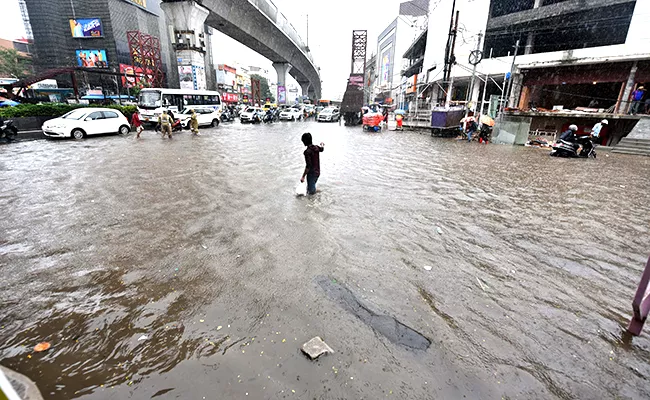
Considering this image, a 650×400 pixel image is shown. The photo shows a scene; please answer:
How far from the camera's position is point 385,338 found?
2.74 metres

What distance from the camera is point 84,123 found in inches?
571

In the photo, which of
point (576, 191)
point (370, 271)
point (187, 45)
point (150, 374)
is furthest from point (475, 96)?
point (150, 374)

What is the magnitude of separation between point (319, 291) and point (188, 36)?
27231 millimetres

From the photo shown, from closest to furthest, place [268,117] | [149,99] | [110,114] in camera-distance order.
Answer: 1. [110,114]
2. [149,99]
3. [268,117]

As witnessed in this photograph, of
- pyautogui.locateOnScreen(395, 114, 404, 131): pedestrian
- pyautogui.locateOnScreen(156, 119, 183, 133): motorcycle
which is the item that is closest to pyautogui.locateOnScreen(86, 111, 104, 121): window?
pyautogui.locateOnScreen(156, 119, 183, 133): motorcycle

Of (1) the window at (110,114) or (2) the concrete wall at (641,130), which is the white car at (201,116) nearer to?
(1) the window at (110,114)

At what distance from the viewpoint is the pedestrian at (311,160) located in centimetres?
623

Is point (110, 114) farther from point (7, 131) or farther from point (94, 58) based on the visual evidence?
point (94, 58)

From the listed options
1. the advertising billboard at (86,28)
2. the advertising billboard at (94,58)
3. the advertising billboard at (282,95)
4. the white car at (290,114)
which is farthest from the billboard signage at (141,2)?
the white car at (290,114)

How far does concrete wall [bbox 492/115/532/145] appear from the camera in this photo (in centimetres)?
1711

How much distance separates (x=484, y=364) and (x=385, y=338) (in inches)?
31.6

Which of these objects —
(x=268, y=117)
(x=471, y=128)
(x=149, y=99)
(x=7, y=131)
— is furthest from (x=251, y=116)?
(x=471, y=128)

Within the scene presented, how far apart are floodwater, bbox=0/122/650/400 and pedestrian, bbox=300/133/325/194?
408 mm

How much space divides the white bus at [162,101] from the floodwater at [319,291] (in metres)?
15.0
